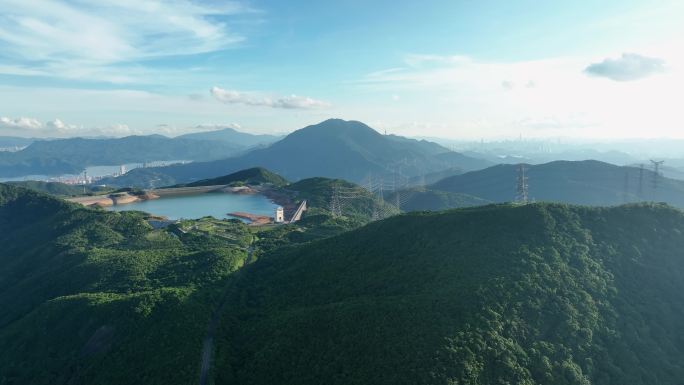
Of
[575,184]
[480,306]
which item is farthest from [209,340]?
[575,184]

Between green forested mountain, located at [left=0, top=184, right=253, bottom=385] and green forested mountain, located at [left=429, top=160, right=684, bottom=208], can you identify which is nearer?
green forested mountain, located at [left=0, top=184, right=253, bottom=385]

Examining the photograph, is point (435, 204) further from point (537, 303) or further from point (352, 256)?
point (537, 303)

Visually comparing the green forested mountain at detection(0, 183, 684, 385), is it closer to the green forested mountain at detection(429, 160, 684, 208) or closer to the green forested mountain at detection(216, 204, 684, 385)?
the green forested mountain at detection(216, 204, 684, 385)

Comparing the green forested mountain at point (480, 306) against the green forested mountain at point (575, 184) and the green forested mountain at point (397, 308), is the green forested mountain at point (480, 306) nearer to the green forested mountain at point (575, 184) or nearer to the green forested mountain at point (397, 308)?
the green forested mountain at point (397, 308)

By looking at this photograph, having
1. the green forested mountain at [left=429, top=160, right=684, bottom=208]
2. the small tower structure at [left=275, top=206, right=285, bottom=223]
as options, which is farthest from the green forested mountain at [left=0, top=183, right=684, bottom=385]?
the green forested mountain at [left=429, top=160, right=684, bottom=208]

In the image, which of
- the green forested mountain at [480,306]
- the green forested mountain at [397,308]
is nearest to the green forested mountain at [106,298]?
the green forested mountain at [397,308]

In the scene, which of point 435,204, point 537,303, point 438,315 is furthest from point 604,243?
point 435,204

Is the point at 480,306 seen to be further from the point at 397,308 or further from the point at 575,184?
the point at 575,184
